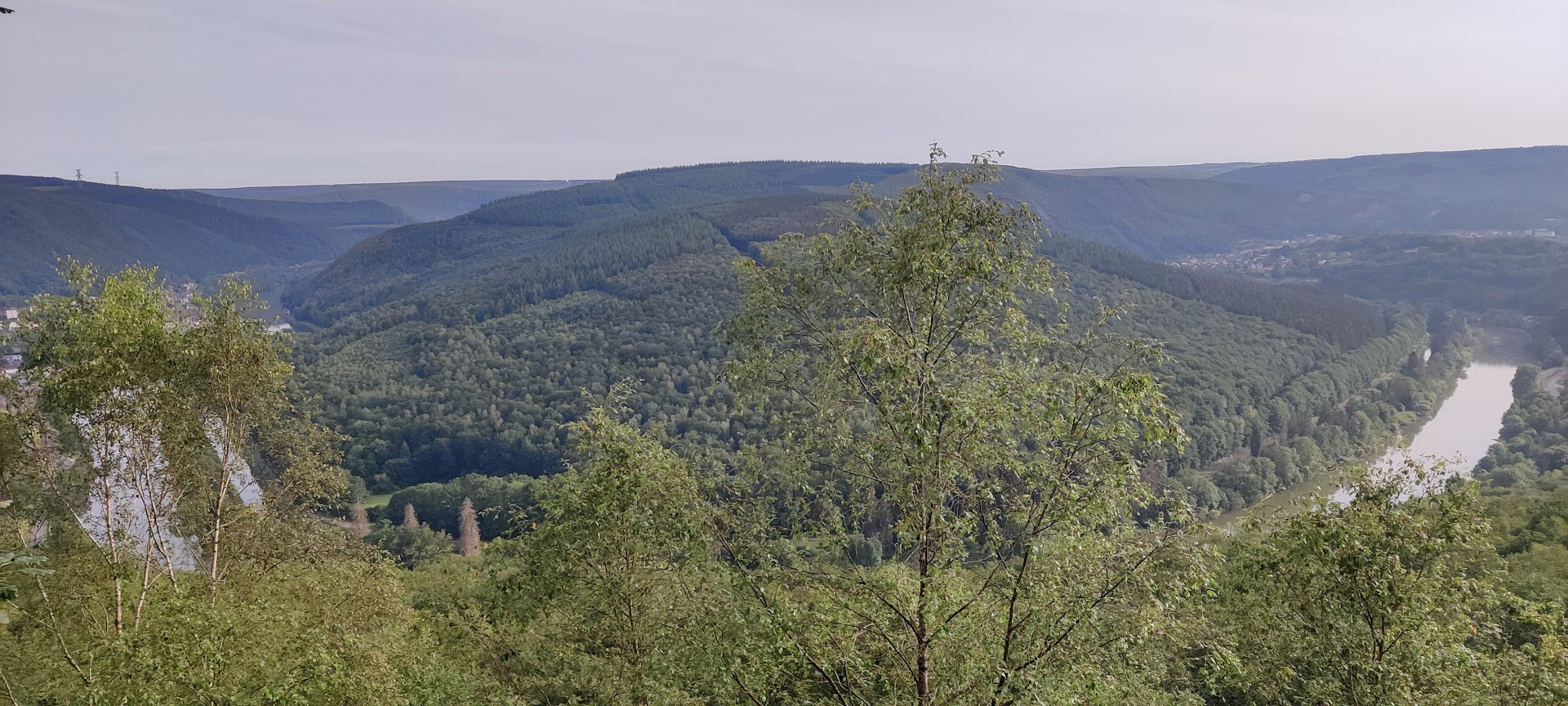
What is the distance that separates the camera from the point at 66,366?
13820 mm

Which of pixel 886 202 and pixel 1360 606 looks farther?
pixel 1360 606

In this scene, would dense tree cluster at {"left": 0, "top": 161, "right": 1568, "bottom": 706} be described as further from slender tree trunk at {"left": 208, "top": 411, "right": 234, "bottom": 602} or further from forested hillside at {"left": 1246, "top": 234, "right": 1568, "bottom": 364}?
forested hillside at {"left": 1246, "top": 234, "right": 1568, "bottom": 364}

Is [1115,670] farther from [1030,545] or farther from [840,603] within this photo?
[840,603]

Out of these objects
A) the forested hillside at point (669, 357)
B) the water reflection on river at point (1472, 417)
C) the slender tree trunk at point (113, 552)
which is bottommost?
the water reflection on river at point (1472, 417)

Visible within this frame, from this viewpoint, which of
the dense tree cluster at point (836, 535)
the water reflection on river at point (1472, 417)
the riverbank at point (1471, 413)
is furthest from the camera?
the water reflection on river at point (1472, 417)

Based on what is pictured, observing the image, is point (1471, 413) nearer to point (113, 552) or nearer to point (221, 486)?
point (221, 486)

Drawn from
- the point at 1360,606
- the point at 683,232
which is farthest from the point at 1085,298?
the point at 1360,606

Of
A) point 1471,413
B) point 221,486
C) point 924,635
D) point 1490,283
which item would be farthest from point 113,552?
point 1490,283

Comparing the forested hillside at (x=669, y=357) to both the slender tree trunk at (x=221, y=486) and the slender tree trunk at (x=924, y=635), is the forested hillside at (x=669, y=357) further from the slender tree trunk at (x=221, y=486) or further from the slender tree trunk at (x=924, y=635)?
the slender tree trunk at (x=924, y=635)

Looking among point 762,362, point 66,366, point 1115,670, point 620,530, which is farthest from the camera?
point 66,366

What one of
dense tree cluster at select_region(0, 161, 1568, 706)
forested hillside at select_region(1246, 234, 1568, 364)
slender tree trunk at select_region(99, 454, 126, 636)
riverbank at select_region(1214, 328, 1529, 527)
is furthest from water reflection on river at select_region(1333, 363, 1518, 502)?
slender tree trunk at select_region(99, 454, 126, 636)

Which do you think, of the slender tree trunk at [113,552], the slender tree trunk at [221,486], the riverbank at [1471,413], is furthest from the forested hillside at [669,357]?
the slender tree trunk at [113,552]

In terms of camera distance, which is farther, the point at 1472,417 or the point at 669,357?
the point at 669,357

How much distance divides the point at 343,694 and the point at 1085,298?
5171 inches
